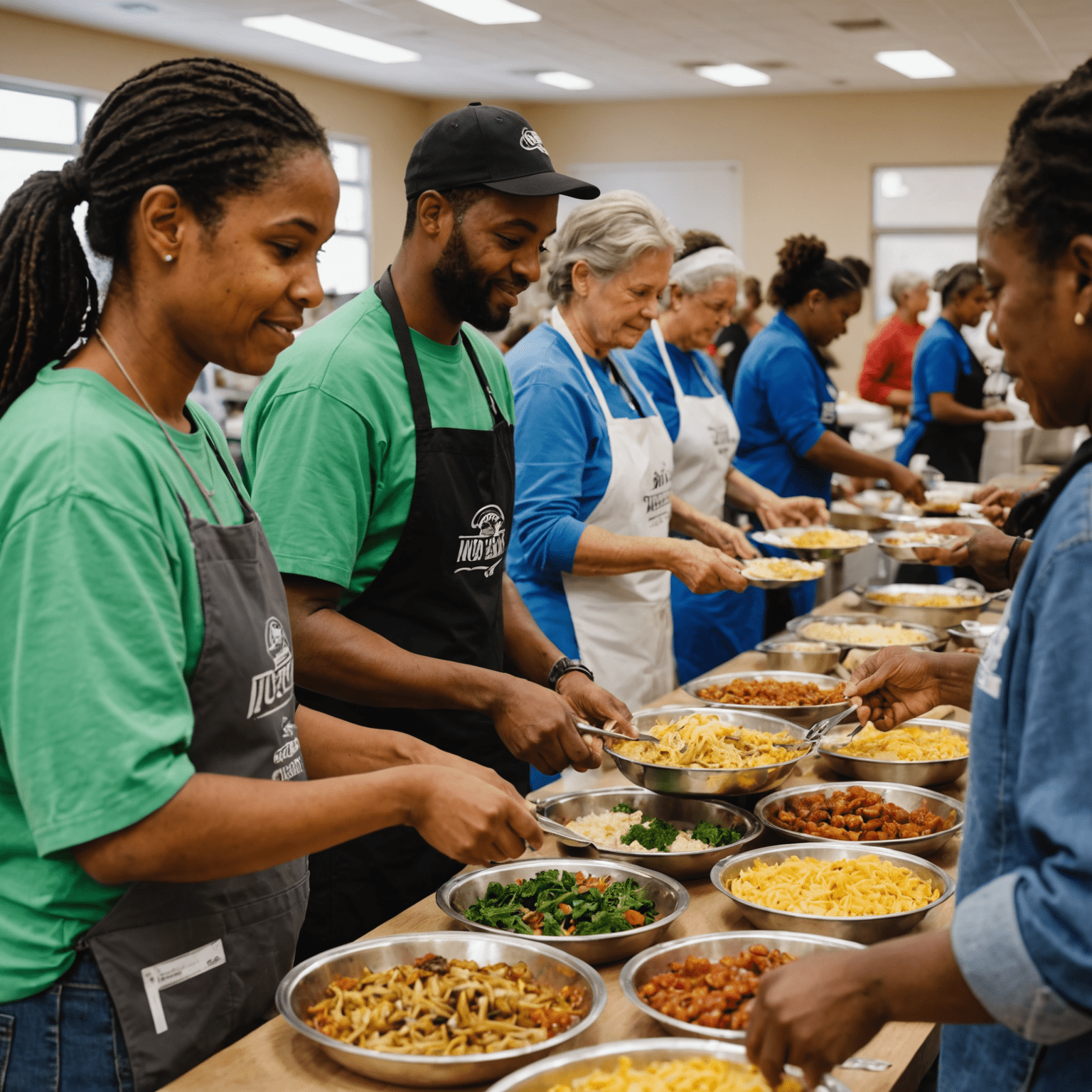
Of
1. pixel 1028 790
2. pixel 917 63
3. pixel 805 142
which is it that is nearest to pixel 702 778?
pixel 1028 790

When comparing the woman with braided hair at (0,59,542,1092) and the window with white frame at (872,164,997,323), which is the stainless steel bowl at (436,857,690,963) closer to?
the woman with braided hair at (0,59,542,1092)

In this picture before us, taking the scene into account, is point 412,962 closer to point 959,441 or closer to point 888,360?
point 959,441

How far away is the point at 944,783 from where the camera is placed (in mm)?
2270

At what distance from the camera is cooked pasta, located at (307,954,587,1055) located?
130 centimetres

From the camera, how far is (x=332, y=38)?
32.4 ft

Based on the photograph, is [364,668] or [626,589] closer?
[364,668]

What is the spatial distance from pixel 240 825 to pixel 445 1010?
0.36 m

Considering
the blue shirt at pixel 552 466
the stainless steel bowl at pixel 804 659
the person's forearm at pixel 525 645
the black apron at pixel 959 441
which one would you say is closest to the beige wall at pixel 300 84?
the black apron at pixel 959 441

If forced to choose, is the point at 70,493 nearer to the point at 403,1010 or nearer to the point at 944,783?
the point at 403,1010

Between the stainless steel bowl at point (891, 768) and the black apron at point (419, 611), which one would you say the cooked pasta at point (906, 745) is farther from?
the black apron at point (419, 611)

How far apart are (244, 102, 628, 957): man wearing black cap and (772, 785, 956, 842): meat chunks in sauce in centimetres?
38

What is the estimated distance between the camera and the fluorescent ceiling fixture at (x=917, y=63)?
10.5m

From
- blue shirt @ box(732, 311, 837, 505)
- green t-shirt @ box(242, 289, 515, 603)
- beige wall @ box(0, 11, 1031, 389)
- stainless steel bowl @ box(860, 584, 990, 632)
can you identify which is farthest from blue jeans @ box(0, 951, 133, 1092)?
beige wall @ box(0, 11, 1031, 389)

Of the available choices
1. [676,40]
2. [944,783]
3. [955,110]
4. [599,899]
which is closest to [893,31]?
[676,40]
